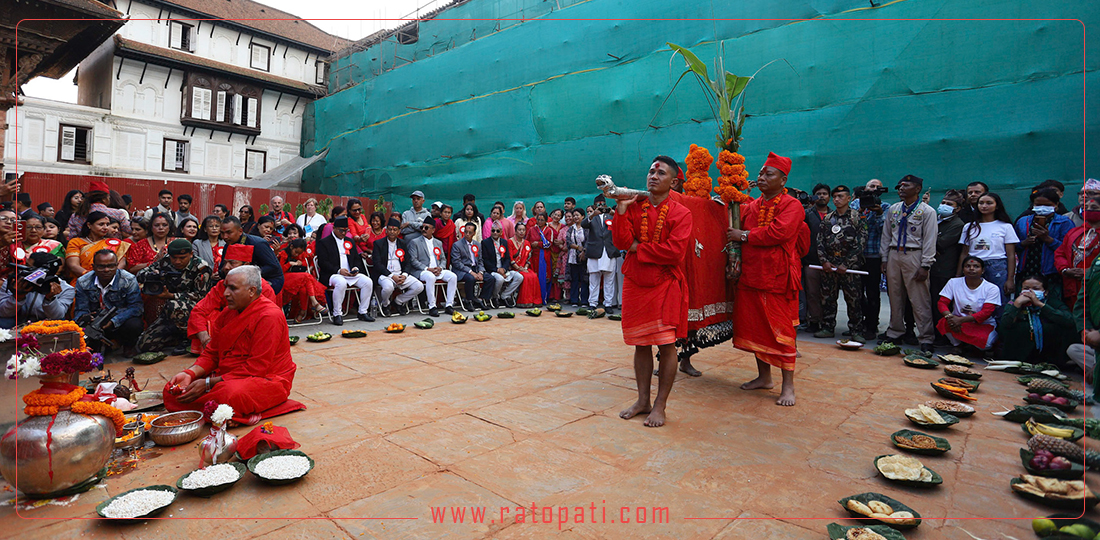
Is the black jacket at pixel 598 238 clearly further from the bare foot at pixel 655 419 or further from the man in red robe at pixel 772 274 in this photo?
the bare foot at pixel 655 419

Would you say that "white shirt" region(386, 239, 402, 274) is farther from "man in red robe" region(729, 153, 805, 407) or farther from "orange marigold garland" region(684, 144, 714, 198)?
"man in red robe" region(729, 153, 805, 407)

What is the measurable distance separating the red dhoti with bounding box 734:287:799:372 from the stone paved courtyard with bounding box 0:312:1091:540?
35 cm

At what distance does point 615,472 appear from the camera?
254 centimetres

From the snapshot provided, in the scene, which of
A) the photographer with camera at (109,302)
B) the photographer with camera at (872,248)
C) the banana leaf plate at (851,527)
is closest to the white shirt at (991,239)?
the photographer with camera at (872,248)

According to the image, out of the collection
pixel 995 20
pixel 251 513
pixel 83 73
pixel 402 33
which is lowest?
pixel 251 513

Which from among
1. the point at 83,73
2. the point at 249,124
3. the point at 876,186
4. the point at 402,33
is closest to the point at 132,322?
the point at 876,186

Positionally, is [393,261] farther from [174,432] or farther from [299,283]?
[174,432]

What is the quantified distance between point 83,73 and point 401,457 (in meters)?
24.5

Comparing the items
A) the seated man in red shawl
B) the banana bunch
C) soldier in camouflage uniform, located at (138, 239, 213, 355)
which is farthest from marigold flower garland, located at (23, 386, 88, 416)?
the banana bunch

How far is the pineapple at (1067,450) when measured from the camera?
243 cm

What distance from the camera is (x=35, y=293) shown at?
4602mm

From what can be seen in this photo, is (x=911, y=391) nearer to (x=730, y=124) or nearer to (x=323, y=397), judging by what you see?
(x=730, y=124)

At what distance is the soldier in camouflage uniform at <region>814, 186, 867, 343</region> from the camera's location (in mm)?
6176

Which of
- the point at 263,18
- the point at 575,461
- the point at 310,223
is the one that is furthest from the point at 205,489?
the point at 263,18
